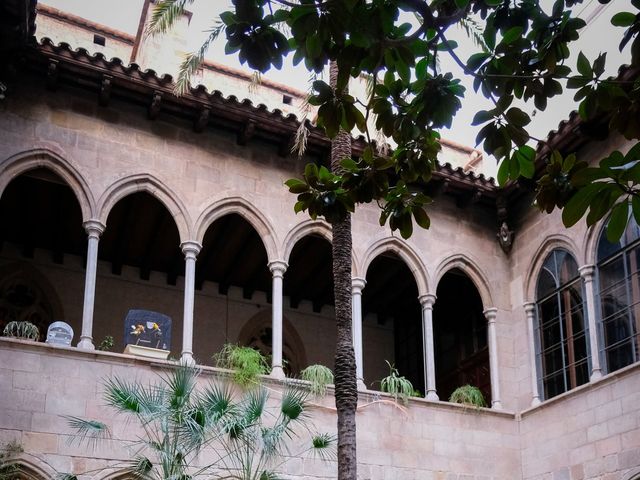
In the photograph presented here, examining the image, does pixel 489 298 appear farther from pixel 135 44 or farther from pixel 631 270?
pixel 135 44

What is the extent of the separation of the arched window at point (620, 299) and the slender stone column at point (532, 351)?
1419 millimetres

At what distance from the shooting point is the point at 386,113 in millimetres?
4344

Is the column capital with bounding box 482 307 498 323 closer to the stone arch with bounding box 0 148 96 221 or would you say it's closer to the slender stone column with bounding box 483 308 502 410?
the slender stone column with bounding box 483 308 502 410

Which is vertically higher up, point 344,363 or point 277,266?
point 277,266

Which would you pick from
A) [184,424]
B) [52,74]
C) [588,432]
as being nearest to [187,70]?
[52,74]

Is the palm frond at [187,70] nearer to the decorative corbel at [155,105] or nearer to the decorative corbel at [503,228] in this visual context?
the decorative corbel at [155,105]

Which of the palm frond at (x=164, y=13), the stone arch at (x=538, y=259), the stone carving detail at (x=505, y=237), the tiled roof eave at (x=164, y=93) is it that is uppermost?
the palm frond at (x=164, y=13)

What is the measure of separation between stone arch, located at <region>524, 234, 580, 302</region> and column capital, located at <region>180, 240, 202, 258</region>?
4724mm

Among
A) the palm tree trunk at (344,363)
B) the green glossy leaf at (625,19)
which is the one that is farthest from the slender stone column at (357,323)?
the green glossy leaf at (625,19)

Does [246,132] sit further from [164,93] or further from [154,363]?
[154,363]

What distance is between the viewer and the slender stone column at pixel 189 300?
39.8ft

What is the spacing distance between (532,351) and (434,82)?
10685 millimetres

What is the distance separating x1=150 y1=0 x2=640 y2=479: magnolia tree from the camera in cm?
365

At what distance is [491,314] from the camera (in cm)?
1464
